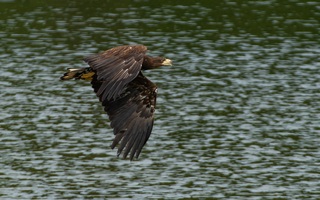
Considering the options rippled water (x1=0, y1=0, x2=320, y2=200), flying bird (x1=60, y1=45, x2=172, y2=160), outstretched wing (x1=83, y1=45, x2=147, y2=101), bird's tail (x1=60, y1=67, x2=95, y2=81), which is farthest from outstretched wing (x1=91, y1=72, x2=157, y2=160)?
rippled water (x1=0, y1=0, x2=320, y2=200)

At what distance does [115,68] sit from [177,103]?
467 inches

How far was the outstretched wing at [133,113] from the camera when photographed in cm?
1049

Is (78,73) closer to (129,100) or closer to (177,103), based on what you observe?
(129,100)

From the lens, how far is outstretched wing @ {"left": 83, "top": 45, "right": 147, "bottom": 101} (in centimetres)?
917

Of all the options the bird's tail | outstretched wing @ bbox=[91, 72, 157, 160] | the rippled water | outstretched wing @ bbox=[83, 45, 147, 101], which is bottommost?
the rippled water

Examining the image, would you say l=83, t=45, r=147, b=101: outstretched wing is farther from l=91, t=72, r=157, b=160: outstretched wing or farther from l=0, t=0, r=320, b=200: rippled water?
l=0, t=0, r=320, b=200: rippled water

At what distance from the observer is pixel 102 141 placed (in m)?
18.6

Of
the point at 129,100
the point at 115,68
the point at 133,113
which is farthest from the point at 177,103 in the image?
the point at 115,68

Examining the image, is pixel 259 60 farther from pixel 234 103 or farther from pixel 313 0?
pixel 313 0

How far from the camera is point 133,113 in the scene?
1077 centimetres

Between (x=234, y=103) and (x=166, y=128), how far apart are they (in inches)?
125

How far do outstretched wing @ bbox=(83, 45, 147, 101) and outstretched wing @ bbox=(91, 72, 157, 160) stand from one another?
3.37 ft

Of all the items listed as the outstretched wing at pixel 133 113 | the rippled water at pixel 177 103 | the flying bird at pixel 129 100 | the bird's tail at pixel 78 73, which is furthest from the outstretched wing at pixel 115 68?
the rippled water at pixel 177 103

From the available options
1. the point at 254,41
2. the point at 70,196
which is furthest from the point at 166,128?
the point at 254,41
